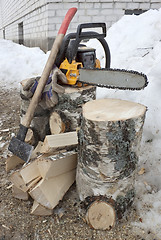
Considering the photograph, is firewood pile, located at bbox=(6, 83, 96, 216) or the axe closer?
firewood pile, located at bbox=(6, 83, 96, 216)

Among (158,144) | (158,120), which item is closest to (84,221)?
(158,144)

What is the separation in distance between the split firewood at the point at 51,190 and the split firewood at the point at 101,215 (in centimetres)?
31

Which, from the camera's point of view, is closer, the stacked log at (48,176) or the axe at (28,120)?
the stacked log at (48,176)

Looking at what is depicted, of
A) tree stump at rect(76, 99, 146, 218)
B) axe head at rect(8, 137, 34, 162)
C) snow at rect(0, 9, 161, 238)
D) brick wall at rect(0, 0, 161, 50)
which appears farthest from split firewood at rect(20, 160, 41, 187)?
brick wall at rect(0, 0, 161, 50)

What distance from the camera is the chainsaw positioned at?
1.97m

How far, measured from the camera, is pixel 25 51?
6883 mm

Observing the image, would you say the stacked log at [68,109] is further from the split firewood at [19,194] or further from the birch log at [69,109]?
the split firewood at [19,194]

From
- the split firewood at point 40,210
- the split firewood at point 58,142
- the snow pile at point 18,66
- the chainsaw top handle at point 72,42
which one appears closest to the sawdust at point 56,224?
the split firewood at point 40,210

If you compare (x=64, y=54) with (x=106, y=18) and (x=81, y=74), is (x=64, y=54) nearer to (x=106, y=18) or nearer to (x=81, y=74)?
(x=81, y=74)

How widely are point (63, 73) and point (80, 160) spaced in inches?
44.0

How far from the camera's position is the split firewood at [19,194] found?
202cm

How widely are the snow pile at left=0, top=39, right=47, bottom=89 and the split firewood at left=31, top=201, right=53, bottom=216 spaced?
3.92m

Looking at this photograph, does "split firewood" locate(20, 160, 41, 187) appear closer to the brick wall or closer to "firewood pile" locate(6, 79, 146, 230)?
"firewood pile" locate(6, 79, 146, 230)

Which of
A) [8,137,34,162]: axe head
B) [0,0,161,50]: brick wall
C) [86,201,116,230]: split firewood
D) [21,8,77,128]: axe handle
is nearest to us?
[86,201,116,230]: split firewood
